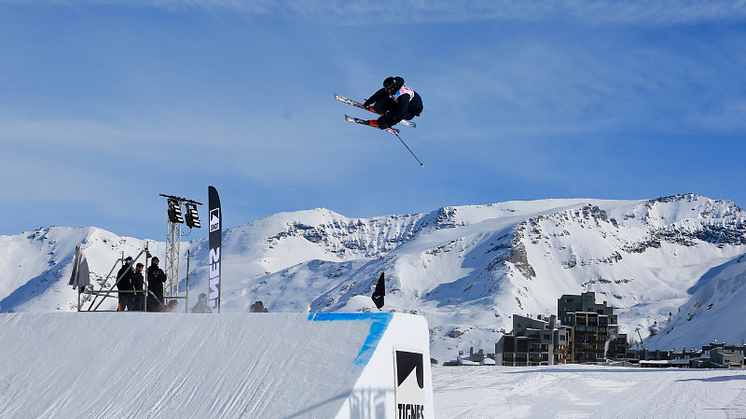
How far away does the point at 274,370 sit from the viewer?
11.2 metres

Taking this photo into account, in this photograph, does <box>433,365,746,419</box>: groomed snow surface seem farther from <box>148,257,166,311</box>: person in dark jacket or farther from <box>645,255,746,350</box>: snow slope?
<box>645,255,746,350</box>: snow slope

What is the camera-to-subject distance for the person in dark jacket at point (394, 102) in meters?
14.8

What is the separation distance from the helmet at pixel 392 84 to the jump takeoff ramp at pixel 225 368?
5.10 m

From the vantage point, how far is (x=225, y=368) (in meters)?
11.6

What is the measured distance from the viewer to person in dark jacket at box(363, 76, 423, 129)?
1476 cm

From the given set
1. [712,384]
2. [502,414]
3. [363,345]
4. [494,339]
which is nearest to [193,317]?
[363,345]

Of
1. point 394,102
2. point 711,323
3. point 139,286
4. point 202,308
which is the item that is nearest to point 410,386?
point 394,102

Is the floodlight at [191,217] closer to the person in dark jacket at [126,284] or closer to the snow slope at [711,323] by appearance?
the person in dark jacket at [126,284]

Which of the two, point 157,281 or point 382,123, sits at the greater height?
point 382,123

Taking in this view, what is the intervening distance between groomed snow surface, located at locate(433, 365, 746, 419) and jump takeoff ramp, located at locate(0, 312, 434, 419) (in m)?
6.20

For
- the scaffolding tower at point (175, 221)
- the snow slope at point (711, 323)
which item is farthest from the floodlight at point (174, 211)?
the snow slope at point (711, 323)

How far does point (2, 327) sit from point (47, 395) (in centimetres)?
346

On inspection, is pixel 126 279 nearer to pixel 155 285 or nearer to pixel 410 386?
pixel 155 285

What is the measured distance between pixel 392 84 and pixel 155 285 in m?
8.07
